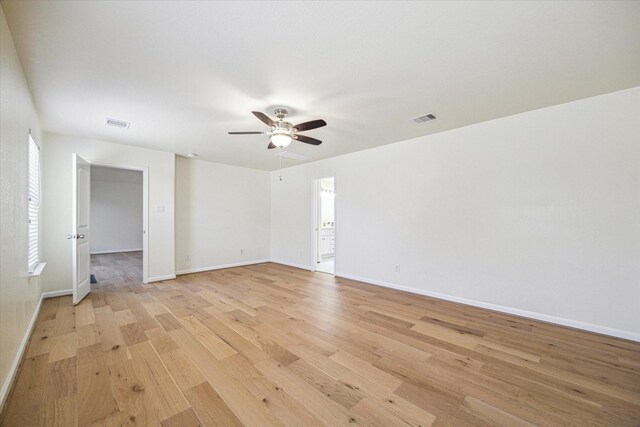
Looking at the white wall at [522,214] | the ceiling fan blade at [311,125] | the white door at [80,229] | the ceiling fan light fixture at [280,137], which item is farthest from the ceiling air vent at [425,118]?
the white door at [80,229]

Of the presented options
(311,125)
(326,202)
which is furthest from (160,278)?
(326,202)

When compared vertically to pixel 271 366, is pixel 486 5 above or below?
above

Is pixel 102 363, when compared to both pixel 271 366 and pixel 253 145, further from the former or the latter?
pixel 253 145

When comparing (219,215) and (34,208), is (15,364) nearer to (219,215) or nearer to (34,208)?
(34,208)

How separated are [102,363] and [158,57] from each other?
105 inches

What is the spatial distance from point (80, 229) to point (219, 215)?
2.61 metres

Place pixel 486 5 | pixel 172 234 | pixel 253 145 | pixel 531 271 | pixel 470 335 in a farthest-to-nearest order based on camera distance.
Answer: pixel 172 234 < pixel 253 145 < pixel 531 271 < pixel 470 335 < pixel 486 5

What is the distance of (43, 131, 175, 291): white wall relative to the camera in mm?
3949

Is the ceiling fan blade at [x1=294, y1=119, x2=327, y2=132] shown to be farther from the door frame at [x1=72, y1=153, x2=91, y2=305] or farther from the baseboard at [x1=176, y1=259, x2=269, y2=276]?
the baseboard at [x1=176, y1=259, x2=269, y2=276]

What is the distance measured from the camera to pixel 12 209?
2037mm

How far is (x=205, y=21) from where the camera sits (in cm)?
170

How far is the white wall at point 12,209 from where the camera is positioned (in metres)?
1.75

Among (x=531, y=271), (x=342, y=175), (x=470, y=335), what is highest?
(x=342, y=175)

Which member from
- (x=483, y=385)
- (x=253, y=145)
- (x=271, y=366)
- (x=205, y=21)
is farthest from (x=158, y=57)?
(x=483, y=385)
